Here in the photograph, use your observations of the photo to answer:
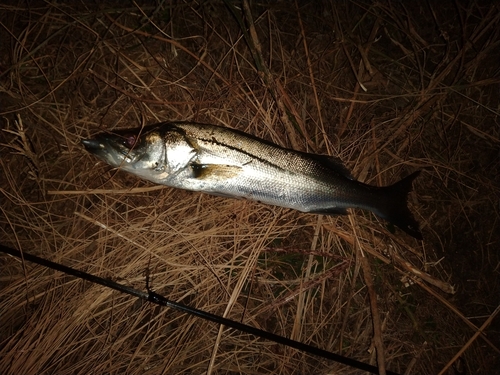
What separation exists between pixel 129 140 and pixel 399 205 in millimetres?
2548

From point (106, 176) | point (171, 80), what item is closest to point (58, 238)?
point (106, 176)

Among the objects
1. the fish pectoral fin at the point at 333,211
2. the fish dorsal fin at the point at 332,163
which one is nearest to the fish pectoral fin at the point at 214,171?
the fish dorsal fin at the point at 332,163

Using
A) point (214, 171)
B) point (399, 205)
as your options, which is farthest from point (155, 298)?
point (399, 205)

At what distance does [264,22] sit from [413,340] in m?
3.96

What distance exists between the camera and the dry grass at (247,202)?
2.96 metres

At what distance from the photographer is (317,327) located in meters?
3.23

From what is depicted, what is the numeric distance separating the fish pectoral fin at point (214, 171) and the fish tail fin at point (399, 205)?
1410mm

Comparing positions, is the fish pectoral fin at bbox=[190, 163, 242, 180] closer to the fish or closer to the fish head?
the fish

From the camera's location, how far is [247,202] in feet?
10.4

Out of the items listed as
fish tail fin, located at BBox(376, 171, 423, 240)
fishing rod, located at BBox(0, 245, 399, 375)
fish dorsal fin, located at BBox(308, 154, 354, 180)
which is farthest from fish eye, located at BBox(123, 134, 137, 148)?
fish tail fin, located at BBox(376, 171, 423, 240)

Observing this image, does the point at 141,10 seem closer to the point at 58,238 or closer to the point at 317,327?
the point at 58,238

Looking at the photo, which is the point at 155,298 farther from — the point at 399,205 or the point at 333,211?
the point at 399,205

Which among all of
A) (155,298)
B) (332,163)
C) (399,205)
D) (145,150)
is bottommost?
(155,298)

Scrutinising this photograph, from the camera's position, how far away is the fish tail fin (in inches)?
112
